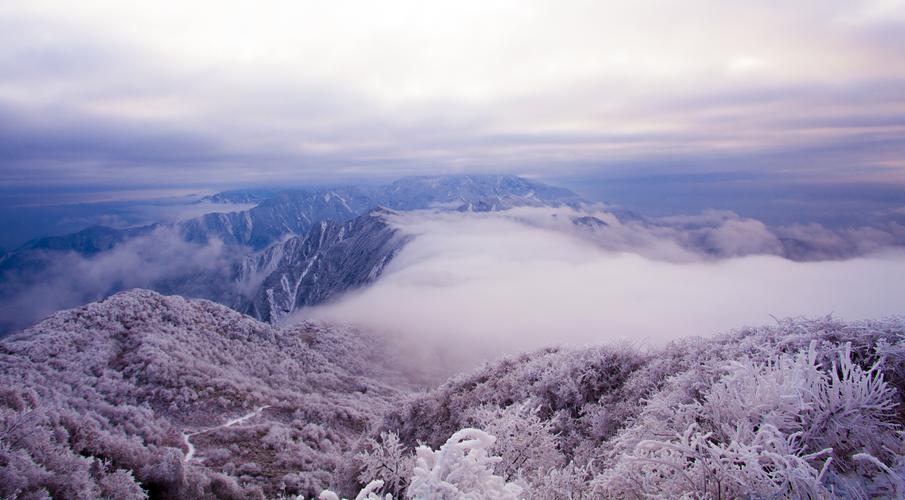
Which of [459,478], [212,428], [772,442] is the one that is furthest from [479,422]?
[212,428]

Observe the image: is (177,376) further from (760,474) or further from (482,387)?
(760,474)

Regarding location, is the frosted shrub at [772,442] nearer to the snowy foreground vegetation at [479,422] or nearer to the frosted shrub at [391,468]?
the snowy foreground vegetation at [479,422]

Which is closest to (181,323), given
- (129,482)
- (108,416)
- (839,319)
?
(108,416)

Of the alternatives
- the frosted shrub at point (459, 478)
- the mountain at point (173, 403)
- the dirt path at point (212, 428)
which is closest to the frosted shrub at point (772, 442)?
the frosted shrub at point (459, 478)

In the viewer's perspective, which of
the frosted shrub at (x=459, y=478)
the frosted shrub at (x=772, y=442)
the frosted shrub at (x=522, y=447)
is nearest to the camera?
the frosted shrub at (x=459, y=478)

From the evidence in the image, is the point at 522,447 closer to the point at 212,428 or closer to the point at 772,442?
the point at 772,442

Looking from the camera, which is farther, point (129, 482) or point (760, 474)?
point (129, 482)
